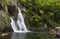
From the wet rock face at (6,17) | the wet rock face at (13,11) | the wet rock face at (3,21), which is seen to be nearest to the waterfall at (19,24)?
the wet rock face at (13,11)

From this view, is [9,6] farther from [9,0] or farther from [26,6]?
[26,6]

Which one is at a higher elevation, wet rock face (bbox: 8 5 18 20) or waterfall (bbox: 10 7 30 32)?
wet rock face (bbox: 8 5 18 20)

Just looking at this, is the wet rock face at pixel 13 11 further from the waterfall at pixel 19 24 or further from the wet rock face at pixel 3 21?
the wet rock face at pixel 3 21

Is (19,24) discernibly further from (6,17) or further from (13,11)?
(6,17)

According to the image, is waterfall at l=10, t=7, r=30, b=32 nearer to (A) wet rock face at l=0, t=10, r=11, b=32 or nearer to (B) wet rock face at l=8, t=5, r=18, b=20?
(B) wet rock face at l=8, t=5, r=18, b=20

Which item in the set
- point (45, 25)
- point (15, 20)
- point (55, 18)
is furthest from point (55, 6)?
point (15, 20)

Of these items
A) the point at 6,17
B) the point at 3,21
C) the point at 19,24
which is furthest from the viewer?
the point at 19,24

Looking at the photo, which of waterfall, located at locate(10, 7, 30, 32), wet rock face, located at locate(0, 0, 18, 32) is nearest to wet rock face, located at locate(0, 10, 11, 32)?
wet rock face, located at locate(0, 0, 18, 32)

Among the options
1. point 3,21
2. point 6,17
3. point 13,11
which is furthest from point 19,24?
point 3,21

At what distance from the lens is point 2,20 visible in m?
33.3

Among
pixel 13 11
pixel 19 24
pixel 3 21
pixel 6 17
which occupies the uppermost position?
pixel 13 11

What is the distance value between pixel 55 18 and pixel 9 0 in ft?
39.2

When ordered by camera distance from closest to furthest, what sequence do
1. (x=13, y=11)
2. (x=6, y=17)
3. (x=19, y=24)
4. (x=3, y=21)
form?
1. (x=3, y=21)
2. (x=6, y=17)
3. (x=13, y=11)
4. (x=19, y=24)

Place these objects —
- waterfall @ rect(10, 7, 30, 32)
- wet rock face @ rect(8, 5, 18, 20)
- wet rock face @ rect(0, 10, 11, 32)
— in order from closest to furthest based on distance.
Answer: wet rock face @ rect(0, 10, 11, 32)
waterfall @ rect(10, 7, 30, 32)
wet rock face @ rect(8, 5, 18, 20)
